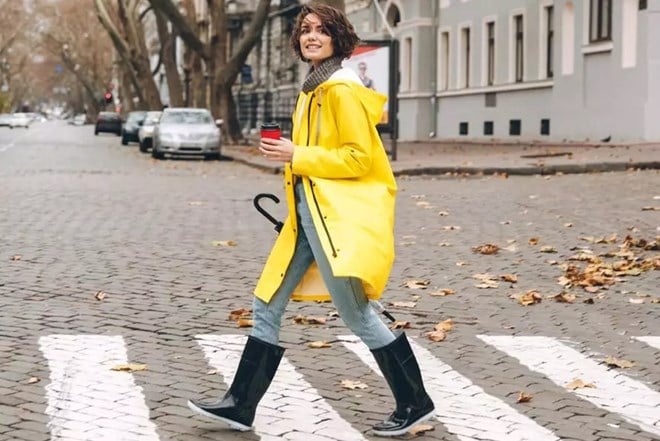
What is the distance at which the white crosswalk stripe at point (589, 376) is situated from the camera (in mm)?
6543

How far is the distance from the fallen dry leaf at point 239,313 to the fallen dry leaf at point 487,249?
413 centimetres

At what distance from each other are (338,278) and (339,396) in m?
1.27

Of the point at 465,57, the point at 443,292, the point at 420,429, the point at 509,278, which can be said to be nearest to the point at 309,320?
the point at 443,292

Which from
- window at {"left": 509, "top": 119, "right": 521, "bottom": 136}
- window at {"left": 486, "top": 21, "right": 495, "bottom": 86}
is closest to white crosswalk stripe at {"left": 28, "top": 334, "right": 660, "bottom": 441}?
window at {"left": 509, "top": 119, "right": 521, "bottom": 136}

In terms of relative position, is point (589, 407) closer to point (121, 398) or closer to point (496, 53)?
point (121, 398)

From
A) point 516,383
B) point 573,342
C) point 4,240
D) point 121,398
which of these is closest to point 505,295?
point 573,342

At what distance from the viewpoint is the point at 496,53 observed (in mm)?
43125

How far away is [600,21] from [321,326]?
27.0 metres

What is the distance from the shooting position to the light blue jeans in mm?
5711

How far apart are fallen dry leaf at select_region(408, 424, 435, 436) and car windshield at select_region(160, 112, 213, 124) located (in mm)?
32291

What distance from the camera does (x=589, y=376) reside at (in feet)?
24.2

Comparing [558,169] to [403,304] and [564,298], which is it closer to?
[564,298]

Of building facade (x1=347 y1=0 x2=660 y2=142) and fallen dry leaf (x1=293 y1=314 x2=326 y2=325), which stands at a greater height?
building facade (x1=347 y1=0 x2=660 y2=142)

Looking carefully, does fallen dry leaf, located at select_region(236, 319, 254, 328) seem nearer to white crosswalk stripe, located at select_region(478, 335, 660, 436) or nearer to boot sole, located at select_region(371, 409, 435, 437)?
white crosswalk stripe, located at select_region(478, 335, 660, 436)
